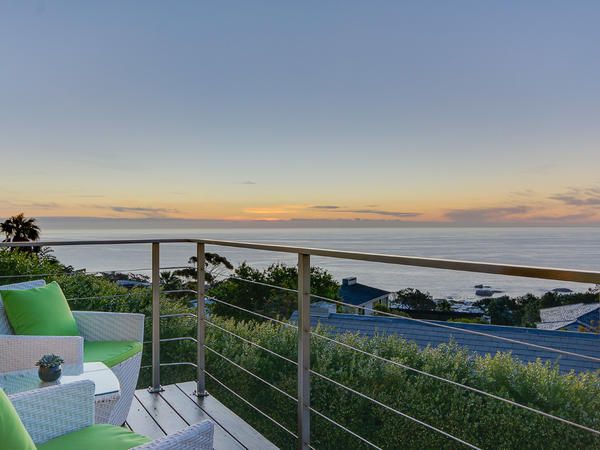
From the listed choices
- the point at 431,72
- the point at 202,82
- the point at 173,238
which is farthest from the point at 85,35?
the point at 431,72

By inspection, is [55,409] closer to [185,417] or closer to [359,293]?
[185,417]

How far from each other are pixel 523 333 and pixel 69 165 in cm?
974

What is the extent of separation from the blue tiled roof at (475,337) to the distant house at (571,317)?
0.72 ft

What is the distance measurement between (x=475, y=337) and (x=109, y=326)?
9166 millimetres

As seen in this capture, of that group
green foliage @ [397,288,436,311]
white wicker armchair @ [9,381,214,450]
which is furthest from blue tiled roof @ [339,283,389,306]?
white wicker armchair @ [9,381,214,450]

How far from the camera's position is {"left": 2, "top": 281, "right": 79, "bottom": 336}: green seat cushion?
2.72 metres

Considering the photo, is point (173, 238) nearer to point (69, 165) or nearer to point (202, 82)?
point (202, 82)

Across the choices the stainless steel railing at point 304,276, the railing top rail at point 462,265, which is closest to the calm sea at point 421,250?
the stainless steel railing at point 304,276

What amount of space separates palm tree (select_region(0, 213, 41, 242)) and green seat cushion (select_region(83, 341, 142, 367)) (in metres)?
12.1

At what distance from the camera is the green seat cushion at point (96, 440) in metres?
1.60

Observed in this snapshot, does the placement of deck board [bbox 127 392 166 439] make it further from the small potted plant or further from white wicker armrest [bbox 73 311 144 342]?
the small potted plant

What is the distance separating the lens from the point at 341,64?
9.40m

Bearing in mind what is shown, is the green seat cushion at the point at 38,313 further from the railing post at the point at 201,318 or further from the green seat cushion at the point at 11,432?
the green seat cushion at the point at 11,432

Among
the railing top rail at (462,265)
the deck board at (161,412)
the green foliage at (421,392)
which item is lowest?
the green foliage at (421,392)
